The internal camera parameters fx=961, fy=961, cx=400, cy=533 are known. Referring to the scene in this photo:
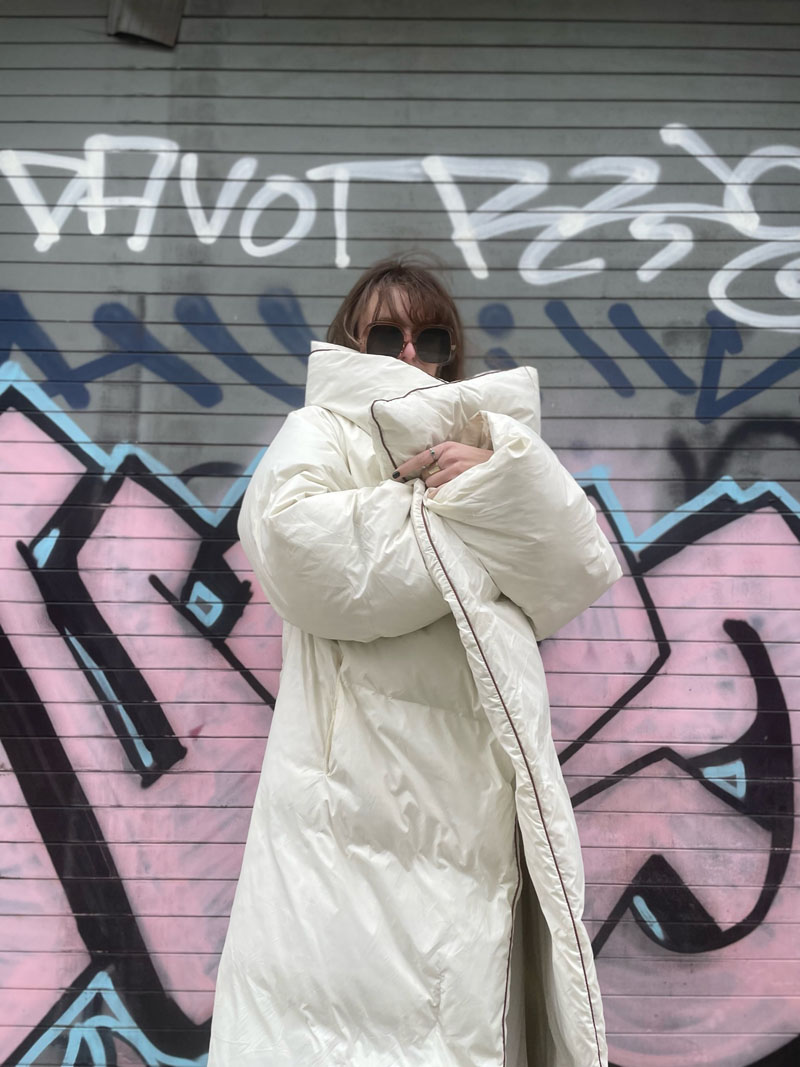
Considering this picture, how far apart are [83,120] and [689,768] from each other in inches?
121

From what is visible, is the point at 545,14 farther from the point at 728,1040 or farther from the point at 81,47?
the point at 728,1040

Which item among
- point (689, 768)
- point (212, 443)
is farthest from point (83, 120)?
point (689, 768)

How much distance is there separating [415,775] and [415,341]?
112 centimetres

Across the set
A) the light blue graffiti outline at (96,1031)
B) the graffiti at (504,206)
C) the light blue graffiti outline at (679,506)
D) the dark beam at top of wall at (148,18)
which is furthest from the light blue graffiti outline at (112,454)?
the light blue graffiti outline at (96,1031)

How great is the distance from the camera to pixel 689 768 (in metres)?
3.17

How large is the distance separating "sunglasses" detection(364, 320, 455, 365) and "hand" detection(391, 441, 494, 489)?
0.52m

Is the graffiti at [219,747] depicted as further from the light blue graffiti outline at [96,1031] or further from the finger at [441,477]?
the finger at [441,477]

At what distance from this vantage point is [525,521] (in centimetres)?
193

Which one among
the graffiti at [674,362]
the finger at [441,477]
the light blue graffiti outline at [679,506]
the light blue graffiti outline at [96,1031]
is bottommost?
the light blue graffiti outline at [96,1031]

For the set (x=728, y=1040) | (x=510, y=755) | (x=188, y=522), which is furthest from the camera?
(x=188, y=522)

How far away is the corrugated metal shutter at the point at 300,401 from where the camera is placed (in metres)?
3.11

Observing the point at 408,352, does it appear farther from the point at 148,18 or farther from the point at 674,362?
the point at 148,18

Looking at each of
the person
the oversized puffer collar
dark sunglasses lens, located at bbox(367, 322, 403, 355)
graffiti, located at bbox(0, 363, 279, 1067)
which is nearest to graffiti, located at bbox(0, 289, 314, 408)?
graffiti, located at bbox(0, 363, 279, 1067)

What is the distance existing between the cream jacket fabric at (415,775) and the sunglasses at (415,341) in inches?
16.3
